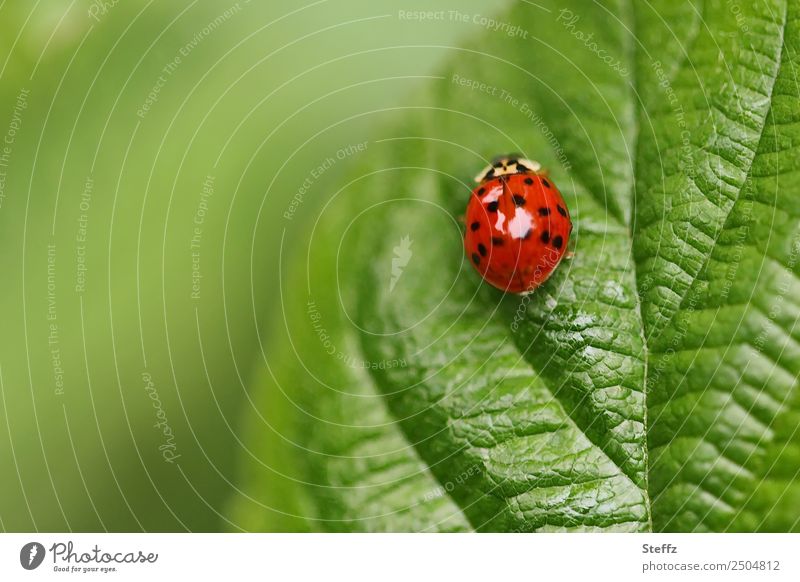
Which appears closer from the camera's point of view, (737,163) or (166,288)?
(737,163)

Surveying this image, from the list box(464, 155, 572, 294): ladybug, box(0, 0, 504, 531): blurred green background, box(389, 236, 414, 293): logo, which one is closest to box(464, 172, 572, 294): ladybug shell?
box(464, 155, 572, 294): ladybug

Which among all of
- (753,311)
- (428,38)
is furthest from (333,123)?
(753,311)

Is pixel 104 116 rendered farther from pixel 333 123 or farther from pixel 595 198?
pixel 595 198

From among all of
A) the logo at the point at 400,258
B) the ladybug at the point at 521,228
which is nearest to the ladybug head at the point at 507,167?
the ladybug at the point at 521,228
